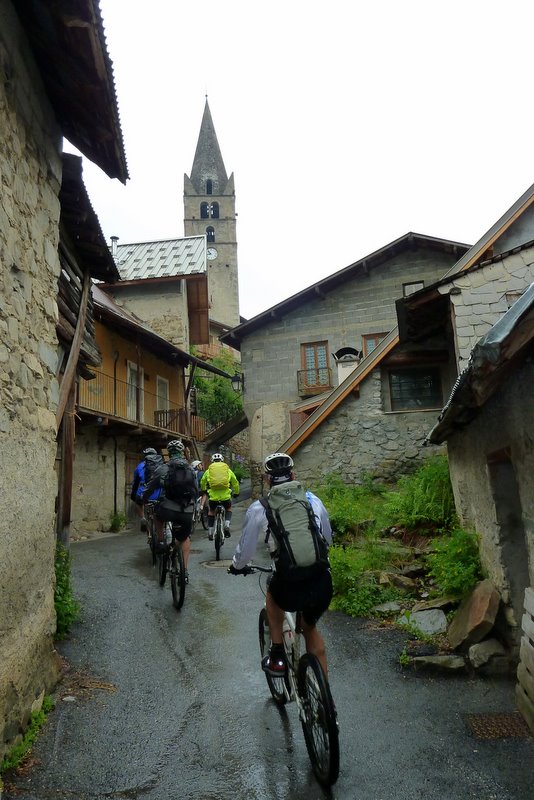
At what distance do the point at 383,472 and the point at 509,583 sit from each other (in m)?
7.65

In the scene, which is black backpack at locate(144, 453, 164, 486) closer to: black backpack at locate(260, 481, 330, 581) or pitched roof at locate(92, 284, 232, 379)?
black backpack at locate(260, 481, 330, 581)

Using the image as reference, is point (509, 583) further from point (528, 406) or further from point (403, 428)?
point (403, 428)

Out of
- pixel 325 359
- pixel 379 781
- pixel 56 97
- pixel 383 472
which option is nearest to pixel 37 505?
pixel 379 781

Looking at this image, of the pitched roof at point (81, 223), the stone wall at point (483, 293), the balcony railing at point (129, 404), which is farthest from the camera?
the balcony railing at point (129, 404)

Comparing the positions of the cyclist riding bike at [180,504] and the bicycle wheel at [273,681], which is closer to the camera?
A: the bicycle wheel at [273,681]

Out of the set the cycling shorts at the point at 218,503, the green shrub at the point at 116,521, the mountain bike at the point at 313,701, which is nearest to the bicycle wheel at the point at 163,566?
the cycling shorts at the point at 218,503

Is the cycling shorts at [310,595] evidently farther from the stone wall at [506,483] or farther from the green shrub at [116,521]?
the green shrub at [116,521]

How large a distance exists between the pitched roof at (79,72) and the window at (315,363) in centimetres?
1624

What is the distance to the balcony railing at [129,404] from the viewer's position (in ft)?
53.9

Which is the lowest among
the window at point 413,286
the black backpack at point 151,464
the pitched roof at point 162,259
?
the black backpack at point 151,464

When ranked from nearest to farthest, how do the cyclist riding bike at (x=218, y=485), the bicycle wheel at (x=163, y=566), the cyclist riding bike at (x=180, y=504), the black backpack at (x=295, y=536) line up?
the black backpack at (x=295, y=536), the cyclist riding bike at (x=180, y=504), the bicycle wheel at (x=163, y=566), the cyclist riding bike at (x=218, y=485)

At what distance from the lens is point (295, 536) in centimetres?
357

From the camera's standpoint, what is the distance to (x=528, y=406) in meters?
4.03

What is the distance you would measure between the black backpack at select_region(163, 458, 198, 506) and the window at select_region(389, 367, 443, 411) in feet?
22.6
